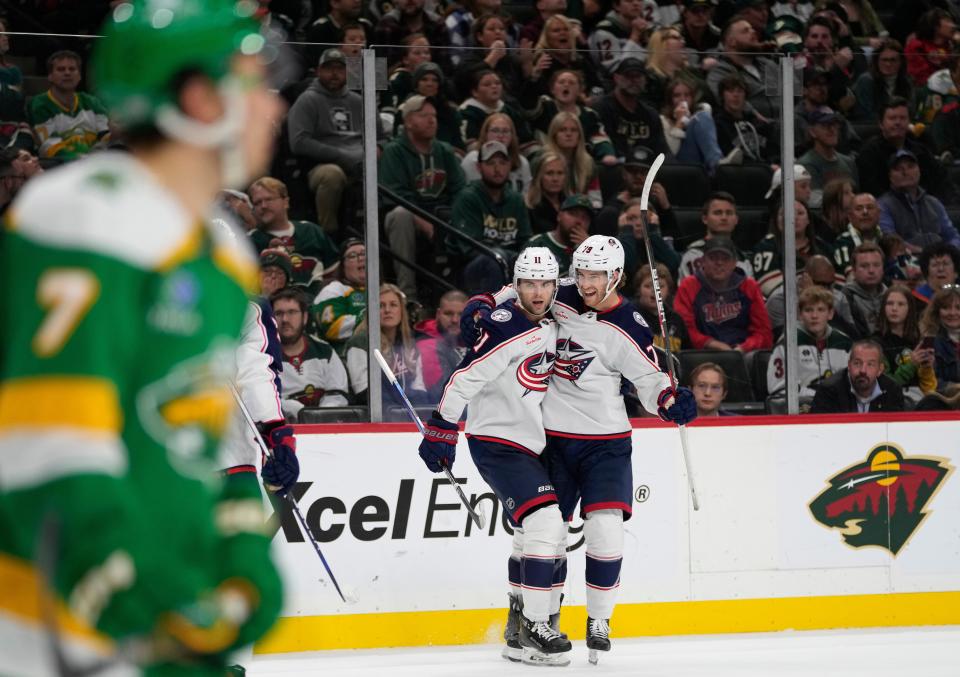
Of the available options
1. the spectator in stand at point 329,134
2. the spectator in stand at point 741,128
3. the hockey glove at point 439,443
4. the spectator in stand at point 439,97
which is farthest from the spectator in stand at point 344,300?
the spectator in stand at point 741,128

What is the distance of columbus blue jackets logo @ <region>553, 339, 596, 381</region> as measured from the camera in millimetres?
5359

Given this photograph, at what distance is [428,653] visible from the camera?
5484mm

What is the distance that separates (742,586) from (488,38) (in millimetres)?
3199

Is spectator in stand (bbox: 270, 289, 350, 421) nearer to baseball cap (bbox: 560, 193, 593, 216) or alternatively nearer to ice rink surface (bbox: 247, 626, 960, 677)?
ice rink surface (bbox: 247, 626, 960, 677)

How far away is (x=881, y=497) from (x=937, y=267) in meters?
1.04

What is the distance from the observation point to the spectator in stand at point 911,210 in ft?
20.6

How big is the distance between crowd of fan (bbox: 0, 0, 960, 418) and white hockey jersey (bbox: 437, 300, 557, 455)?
0.33 metres

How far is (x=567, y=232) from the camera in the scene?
5.89 m

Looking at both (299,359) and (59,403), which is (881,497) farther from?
(59,403)

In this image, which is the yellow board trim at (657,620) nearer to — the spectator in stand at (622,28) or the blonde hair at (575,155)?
the blonde hair at (575,155)

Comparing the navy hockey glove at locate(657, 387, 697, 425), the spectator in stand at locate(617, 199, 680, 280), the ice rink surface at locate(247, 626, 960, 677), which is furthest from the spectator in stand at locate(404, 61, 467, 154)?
the ice rink surface at locate(247, 626, 960, 677)

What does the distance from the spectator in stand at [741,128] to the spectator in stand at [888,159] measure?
1.47 feet

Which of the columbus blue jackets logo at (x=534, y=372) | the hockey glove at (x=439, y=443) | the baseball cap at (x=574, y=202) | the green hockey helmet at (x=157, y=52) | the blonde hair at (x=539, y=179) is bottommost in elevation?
the hockey glove at (x=439, y=443)

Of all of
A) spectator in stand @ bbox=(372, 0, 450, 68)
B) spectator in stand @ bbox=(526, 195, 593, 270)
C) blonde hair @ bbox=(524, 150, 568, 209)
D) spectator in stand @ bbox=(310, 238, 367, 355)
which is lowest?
spectator in stand @ bbox=(310, 238, 367, 355)
